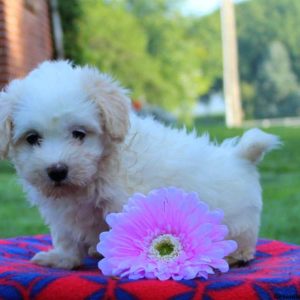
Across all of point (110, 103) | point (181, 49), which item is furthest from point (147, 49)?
point (110, 103)

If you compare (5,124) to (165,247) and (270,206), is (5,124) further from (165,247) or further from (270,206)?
(270,206)

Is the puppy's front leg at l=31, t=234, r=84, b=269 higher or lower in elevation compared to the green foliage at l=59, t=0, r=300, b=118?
lower

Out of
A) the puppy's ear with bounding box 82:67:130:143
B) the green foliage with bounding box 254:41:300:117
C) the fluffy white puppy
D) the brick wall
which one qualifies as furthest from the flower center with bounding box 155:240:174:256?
the green foliage with bounding box 254:41:300:117

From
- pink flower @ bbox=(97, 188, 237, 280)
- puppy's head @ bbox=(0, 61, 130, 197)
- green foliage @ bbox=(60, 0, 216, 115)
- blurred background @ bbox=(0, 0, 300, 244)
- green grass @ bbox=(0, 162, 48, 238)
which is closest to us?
pink flower @ bbox=(97, 188, 237, 280)

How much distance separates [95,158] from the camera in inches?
101

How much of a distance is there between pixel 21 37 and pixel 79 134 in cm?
810

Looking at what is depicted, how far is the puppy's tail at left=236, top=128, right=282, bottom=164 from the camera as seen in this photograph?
10.1 ft

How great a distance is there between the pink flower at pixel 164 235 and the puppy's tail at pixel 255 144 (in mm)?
759

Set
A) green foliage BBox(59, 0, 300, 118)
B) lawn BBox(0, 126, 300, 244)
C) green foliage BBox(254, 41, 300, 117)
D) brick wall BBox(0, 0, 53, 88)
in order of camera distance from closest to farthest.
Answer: lawn BBox(0, 126, 300, 244)
brick wall BBox(0, 0, 53, 88)
green foliage BBox(59, 0, 300, 118)
green foliage BBox(254, 41, 300, 117)

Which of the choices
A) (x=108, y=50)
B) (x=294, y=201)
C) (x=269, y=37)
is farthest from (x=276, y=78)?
(x=294, y=201)

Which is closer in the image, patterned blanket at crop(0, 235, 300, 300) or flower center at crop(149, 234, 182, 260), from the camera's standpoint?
patterned blanket at crop(0, 235, 300, 300)

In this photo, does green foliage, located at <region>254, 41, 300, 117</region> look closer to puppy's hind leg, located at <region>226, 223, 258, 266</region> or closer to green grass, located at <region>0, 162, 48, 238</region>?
green grass, located at <region>0, 162, 48, 238</region>

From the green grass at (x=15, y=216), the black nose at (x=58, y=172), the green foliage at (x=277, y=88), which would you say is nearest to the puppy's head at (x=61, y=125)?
the black nose at (x=58, y=172)

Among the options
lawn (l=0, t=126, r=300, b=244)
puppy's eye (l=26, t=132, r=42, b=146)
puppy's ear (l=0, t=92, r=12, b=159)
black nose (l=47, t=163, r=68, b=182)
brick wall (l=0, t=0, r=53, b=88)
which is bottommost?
lawn (l=0, t=126, r=300, b=244)
